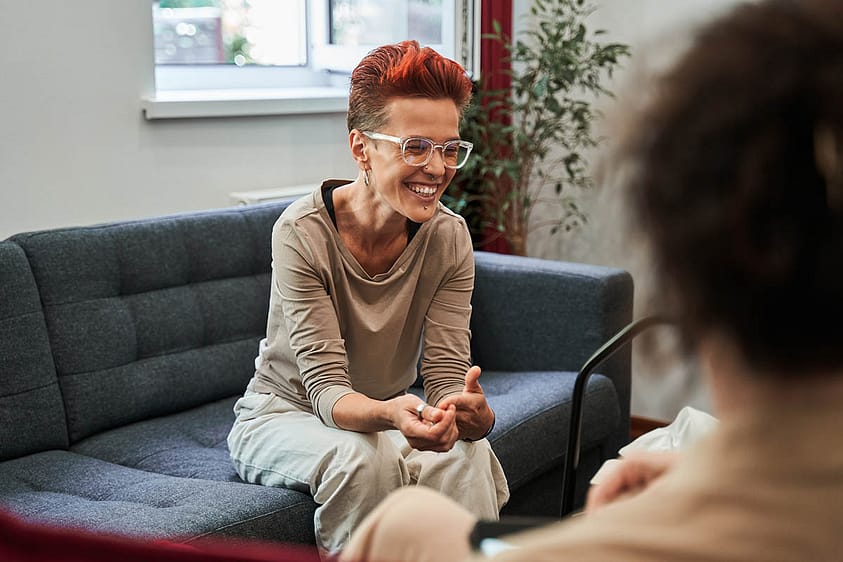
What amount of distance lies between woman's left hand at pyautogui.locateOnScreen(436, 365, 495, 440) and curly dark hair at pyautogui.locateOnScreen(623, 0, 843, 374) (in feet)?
4.21

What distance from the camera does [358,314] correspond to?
2035mm

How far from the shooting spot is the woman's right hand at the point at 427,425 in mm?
1747

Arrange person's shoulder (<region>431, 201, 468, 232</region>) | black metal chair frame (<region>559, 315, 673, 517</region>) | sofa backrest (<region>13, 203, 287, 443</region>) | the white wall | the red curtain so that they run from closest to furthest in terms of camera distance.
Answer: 1. black metal chair frame (<region>559, 315, 673, 517</region>)
2. person's shoulder (<region>431, 201, 468, 232</region>)
3. sofa backrest (<region>13, 203, 287, 443</region>)
4. the white wall
5. the red curtain

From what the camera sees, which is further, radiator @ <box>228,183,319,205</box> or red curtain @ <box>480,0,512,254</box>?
red curtain @ <box>480,0,512,254</box>

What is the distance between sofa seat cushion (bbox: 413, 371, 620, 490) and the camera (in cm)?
237

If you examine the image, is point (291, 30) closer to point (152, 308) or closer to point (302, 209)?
point (152, 308)

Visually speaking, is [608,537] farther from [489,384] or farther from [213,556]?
[489,384]

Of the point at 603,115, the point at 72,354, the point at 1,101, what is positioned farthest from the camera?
the point at 1,101

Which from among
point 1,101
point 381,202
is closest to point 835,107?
point 381,202

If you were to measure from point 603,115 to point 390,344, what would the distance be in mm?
1483

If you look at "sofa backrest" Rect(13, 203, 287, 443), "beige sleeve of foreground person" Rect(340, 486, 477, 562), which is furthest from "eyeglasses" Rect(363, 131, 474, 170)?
"beige sleeve of foreground person" Rect(340, 486, 477, 562)

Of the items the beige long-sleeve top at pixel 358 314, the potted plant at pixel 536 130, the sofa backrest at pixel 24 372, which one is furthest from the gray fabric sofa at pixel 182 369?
the potted plant at pixel 536 130

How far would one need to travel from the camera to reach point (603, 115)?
0.62 m

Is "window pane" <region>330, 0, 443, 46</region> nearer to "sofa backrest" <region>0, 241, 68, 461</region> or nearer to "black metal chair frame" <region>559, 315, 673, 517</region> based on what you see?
"sofa backrest" <region>0, 241, 68, 461</region>
